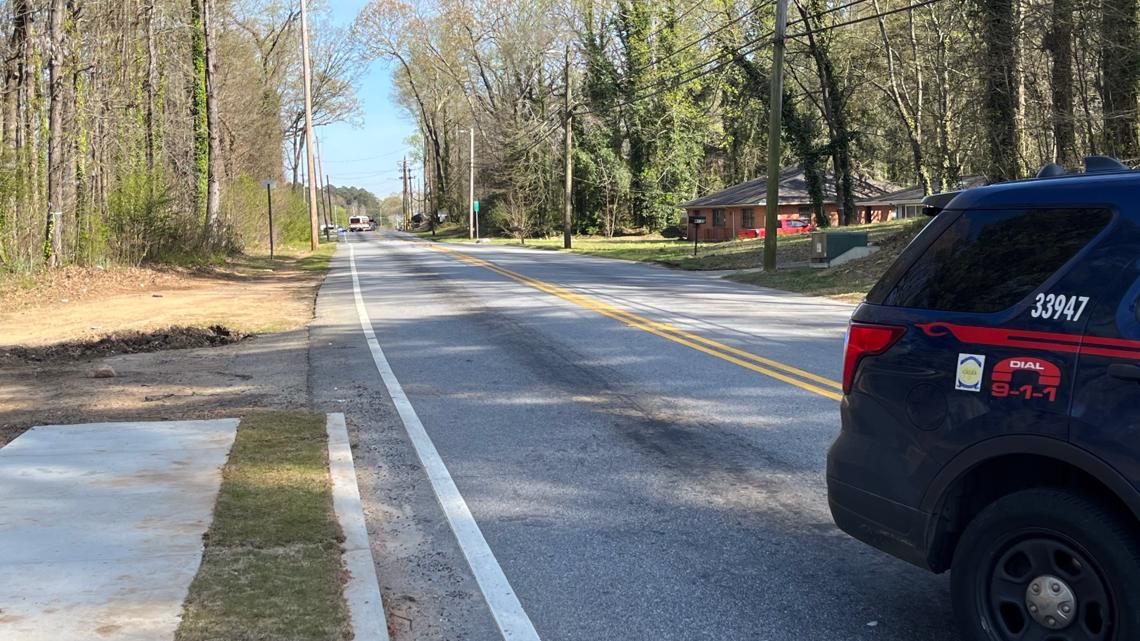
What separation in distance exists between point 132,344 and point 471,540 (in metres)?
9.17

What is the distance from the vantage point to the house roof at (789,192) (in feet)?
169

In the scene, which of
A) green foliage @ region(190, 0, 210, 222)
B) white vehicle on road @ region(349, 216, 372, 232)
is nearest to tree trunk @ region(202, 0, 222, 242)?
green foliage @ region(190, 0, 210, 222)

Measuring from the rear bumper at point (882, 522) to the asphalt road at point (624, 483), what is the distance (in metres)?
0.43

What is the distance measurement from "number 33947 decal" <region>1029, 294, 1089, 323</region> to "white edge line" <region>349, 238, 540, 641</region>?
232cm

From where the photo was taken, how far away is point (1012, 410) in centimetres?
327

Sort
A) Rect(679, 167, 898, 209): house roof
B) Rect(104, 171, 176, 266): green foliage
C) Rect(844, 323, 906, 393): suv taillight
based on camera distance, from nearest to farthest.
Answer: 1. Rect(844, 323, 906, 393): suv taillight
2. Rect(104, 171, 176, 266): green foliage
3. Rect(679, 167, 898, 209): house roof

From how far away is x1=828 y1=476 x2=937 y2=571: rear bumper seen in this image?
3.65 m

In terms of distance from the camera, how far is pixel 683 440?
720 centimetres

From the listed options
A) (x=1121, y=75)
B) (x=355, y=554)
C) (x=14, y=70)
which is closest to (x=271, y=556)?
(x=355, y=554)

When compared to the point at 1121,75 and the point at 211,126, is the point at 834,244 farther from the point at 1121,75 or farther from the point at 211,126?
the point at 211,126

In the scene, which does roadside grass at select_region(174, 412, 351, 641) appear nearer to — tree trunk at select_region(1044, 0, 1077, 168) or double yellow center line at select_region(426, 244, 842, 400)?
double yellow center line at select_region(426, 244, 842, 400)

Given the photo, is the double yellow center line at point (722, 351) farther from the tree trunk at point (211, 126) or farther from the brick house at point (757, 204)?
the brick house at point (757, 204)

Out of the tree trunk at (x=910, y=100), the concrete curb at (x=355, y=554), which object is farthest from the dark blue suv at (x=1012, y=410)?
the tree trunk at (x=910, y=100)

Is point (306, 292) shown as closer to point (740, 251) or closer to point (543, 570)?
point (740, 251)
